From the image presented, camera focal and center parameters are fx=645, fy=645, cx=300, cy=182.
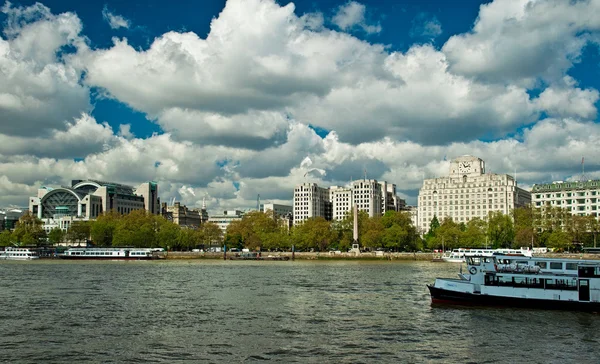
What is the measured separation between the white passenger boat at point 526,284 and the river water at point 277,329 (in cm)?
206

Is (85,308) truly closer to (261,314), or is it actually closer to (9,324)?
(9,324)

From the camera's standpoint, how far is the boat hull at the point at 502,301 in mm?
63416

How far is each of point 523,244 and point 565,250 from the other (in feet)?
40.2

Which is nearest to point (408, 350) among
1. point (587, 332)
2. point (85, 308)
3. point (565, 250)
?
point (587, 332)

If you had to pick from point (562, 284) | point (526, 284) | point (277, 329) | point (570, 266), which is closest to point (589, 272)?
point (570, 266)

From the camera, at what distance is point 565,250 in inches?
7416

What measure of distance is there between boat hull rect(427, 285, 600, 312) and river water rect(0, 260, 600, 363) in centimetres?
160

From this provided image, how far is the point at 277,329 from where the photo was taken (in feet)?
169

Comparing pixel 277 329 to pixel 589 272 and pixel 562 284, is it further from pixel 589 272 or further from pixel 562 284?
pixel 589 272

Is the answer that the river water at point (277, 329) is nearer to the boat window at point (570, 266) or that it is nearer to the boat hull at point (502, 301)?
the boat hull at point (502, 301)

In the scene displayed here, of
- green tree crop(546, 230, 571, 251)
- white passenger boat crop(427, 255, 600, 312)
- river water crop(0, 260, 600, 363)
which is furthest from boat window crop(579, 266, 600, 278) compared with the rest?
green tree crop(546, 230, 571, 251)

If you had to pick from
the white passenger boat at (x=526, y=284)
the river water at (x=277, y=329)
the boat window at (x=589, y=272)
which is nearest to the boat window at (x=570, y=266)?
the white passenger boat at (x=526, y=284)

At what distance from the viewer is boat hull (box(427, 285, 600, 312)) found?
63416 mm

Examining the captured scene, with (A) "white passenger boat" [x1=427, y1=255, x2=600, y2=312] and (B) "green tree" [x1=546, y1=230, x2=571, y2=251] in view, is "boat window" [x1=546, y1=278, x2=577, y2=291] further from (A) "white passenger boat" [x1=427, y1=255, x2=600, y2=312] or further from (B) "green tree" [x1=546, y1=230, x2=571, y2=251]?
(B) "green tree" [x1=546, y1=230, x2=571, y2=251]
